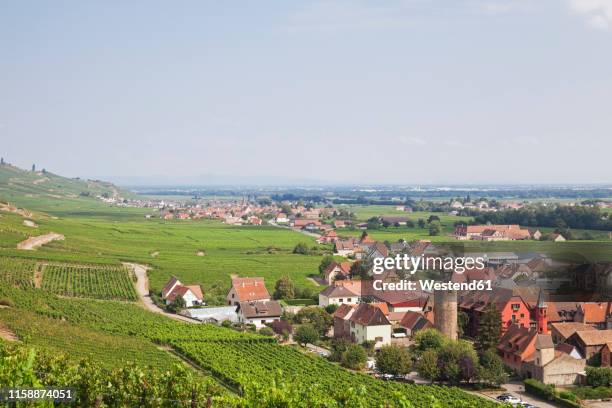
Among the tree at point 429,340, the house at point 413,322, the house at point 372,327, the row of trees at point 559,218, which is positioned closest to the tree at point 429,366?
the tree at point 429,340

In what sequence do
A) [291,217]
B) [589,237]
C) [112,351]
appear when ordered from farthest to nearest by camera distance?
[291,217] < [589,237] < [112,351]

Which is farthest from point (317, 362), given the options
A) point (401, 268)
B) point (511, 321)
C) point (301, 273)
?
point (301, 273)

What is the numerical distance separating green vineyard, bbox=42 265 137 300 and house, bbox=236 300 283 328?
34.5 feet

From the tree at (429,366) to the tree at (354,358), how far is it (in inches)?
112

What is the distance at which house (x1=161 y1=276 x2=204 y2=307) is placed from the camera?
160ft

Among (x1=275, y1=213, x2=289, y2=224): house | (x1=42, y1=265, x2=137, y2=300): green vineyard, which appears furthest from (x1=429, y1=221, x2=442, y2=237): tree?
(x1=42, y1=265, x2=137, y2=300): green vineyard

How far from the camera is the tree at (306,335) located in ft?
120

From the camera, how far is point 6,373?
14.3 metres

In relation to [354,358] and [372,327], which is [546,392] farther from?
[372,327]

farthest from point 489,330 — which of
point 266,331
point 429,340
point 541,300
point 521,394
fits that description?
point 266,331

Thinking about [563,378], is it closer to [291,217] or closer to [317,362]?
[317,362]

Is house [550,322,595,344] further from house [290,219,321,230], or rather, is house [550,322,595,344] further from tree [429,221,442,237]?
house [290,219,321,230]

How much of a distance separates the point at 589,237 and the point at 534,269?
40646 millimetres

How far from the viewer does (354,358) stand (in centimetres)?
3206
